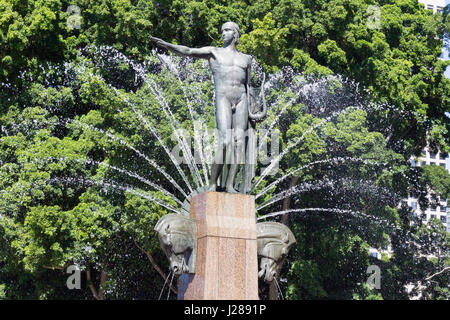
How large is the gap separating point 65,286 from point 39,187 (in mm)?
3178

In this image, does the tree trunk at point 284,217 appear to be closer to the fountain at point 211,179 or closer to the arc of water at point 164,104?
the fountain at point 211,179

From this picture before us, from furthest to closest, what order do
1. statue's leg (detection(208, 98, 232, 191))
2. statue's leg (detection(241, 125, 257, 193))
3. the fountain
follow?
statue's leg (detection(241, 125, 257, 193)), statue's leg (detection(208, 98, 232, 191)), the fountain

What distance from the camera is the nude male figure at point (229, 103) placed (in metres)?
10.6

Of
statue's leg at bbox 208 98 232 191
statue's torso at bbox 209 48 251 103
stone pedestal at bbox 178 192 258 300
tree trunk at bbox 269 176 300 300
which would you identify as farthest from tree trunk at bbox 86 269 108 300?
statue's torso at bbox 209 48 251 103

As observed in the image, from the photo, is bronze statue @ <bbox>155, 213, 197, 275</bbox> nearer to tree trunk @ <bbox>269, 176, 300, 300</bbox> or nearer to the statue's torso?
the statue's torso

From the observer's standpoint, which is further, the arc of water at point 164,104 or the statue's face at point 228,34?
the arc of water at point 164,104

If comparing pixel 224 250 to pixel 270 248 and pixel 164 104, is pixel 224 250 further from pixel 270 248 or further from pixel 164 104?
pixel 164 104

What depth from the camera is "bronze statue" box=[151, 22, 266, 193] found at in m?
10.6

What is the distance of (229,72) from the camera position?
1085 centimetres

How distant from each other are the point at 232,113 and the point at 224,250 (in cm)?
203

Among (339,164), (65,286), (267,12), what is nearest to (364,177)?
(339,164)

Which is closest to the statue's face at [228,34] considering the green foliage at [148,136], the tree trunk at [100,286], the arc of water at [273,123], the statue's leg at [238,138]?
the statue's leg at [238,138]

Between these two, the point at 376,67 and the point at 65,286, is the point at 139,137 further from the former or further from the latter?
the point at 376,67

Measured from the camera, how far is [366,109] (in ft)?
74.8
